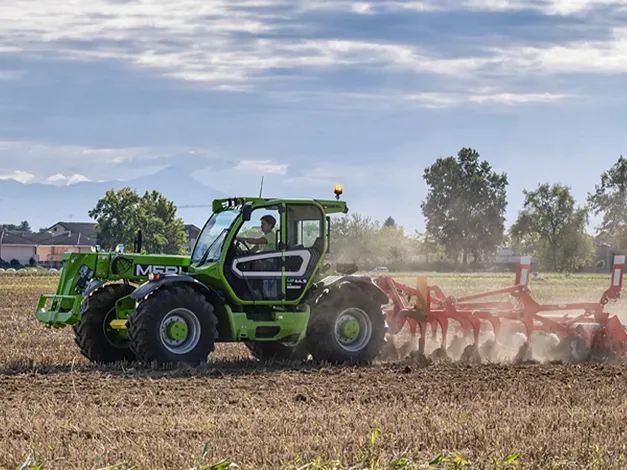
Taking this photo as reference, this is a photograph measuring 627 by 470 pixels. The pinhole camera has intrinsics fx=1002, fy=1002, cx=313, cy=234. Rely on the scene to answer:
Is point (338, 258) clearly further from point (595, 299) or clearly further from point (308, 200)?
point (595, 299)

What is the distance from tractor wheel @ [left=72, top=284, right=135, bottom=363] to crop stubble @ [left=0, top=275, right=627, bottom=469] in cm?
41

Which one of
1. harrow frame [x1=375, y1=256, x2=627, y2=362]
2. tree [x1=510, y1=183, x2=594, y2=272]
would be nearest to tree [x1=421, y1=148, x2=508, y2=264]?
tree [x1=510, y1=183, x2=594, y2=272]

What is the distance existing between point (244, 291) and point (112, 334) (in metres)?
2.05

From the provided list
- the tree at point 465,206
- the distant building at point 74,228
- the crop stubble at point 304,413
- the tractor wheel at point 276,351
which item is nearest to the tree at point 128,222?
the tree at point 465,206

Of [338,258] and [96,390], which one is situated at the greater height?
[338,258]

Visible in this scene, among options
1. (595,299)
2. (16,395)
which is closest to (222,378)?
(16,395)

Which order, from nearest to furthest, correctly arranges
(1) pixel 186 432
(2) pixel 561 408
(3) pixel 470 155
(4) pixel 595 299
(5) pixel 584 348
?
(1) pixel 186 432, (2) pixel 561 408, (5) pixel 584 348, (4) pixel 595 299, (3) pixel 470 155

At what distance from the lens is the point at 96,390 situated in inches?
439

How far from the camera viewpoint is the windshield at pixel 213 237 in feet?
45.7

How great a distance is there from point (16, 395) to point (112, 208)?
66149 millimetres

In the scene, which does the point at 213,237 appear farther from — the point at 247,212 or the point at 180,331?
the point at 180,331

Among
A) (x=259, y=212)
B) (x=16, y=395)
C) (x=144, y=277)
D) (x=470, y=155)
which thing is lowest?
(x=16, y=395)

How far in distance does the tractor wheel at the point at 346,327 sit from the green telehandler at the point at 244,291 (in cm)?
1

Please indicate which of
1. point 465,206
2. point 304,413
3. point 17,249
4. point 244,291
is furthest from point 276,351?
point 17,249
